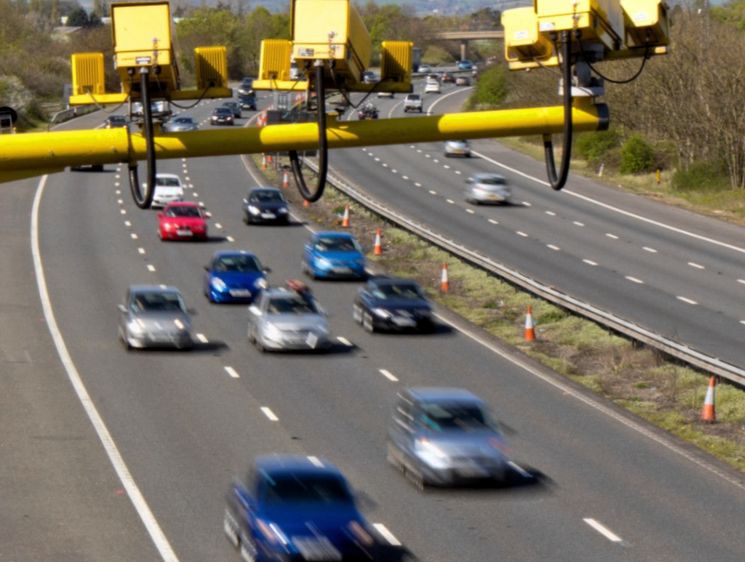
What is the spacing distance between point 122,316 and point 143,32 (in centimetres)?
3074

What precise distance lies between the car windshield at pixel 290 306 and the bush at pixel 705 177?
3894 cm

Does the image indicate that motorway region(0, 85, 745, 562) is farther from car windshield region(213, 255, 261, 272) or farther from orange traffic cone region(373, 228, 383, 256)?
orange traffic cone region(373, 228, 383, 256)

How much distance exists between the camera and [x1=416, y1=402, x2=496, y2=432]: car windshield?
86.4 ft

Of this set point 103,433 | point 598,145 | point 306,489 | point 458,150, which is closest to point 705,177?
point 598,145

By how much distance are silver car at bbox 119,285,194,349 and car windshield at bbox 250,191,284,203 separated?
86.8 feet

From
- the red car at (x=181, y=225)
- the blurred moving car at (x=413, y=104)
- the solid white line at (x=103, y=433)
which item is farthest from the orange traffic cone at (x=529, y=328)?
the blurred moving car at (x=413, y=104)

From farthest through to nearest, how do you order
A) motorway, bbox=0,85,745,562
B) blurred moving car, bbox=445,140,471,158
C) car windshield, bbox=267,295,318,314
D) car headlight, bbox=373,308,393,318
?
blurred moving car, bbox=445,140,471,158 < car headlight, bbox=373,308,393,318 < car windshield, bbox=267,295,318,314 < motorway, bbox=0,85,745,562

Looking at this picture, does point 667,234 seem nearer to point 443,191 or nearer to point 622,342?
point 443,191

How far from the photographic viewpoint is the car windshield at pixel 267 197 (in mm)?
66312

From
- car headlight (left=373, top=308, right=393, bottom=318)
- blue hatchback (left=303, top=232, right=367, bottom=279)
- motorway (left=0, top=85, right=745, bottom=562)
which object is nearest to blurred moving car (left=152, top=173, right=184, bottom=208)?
motorway (left=0, top=85, right=745, bottom=562)

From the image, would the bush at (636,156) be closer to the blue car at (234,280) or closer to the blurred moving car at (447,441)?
the blue car at (234,280)

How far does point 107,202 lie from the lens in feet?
243

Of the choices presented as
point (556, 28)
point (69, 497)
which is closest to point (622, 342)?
point (69, 497)

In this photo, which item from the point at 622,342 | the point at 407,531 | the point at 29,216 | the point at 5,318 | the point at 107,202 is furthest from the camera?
the point at 107,202
